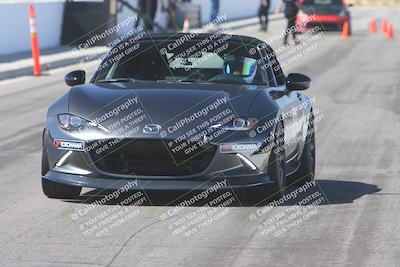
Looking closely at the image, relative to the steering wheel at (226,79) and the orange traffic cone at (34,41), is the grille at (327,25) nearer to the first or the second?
the orange traffic cone at (34,41)

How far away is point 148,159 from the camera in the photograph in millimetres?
8758

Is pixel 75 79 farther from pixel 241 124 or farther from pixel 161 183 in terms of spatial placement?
pixel 241 124

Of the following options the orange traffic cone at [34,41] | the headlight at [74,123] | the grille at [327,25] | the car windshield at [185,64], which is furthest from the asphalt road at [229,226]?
the grille at [327,25]

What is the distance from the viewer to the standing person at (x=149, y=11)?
1435 inches

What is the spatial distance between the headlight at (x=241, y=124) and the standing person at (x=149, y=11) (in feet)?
90.7

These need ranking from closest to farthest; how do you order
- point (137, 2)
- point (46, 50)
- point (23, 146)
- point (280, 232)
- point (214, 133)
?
1. point (280, 232)
2. point (214, 133)
3. point (23, 146)
4. point (46, 50)
5. point (137, 2)

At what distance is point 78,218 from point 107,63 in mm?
2257

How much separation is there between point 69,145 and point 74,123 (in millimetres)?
196

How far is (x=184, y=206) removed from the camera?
360 inches

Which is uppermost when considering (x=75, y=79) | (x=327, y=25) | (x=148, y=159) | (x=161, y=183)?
(x=75, y=79)

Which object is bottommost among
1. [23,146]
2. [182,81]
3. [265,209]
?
[23,146]

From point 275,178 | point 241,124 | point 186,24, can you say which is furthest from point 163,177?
point 186,24

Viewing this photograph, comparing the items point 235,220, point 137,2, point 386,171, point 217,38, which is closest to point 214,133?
point 235,220

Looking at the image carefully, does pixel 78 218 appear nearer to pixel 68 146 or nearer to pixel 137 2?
pixel 68 146
